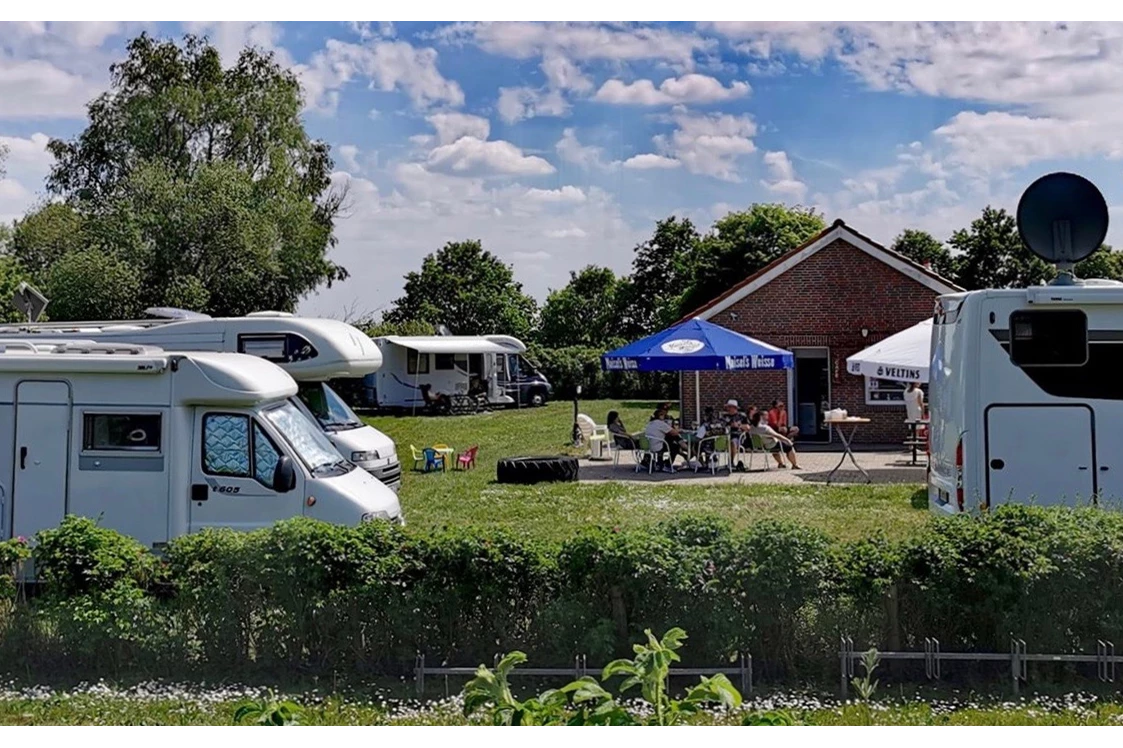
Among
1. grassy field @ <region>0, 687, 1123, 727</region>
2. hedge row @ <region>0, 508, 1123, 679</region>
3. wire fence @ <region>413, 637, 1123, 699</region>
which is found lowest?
grassy field @ <region>0, 687, 1123, 727</region>

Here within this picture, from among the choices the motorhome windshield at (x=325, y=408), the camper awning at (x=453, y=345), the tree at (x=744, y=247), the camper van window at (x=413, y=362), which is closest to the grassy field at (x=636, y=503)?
the motorhome windshield at (x=325, y=408)

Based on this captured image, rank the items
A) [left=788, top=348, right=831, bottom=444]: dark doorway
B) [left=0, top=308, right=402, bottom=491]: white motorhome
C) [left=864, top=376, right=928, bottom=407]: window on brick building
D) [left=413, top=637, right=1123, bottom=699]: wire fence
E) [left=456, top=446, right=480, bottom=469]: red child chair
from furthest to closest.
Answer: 1. [left=788, top=348, right=831, bottom=444]: dark doorway
2. [left=864, top=376, right=928, bottom=407]: window on brick building
3. [left=456, top=446, right=480, bottom=469]: red child chair
4. [left=0, top=308, right=402, bottom=491]: white motorhome
5. [left=413, top=637, right=1123, bottom=699]: wire fence

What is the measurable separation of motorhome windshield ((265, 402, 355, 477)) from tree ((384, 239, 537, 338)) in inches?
2119

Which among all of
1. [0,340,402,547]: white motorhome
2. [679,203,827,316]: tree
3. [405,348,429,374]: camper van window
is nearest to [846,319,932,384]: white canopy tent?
[0,340,402,547]: white motorhome

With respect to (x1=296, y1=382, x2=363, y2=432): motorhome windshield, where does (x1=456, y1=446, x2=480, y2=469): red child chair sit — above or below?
below

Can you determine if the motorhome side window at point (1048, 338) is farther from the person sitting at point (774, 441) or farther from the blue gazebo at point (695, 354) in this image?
the person sitting at point (774, 441)

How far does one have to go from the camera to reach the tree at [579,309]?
213 feet

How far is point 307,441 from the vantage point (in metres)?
9.69

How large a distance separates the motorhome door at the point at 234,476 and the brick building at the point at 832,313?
15.7 m

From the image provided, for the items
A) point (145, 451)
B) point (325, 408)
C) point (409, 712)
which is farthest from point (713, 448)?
point (409, 712)

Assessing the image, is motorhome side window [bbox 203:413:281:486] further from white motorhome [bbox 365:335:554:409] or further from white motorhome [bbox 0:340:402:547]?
white motorhome [bbox 365:335:554:409]

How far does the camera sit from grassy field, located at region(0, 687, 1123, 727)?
18.1 feet

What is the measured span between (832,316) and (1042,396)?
50.2ft

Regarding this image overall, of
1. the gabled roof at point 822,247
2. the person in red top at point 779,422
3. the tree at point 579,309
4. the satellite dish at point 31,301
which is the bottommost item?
the person in red top at point 779,422
